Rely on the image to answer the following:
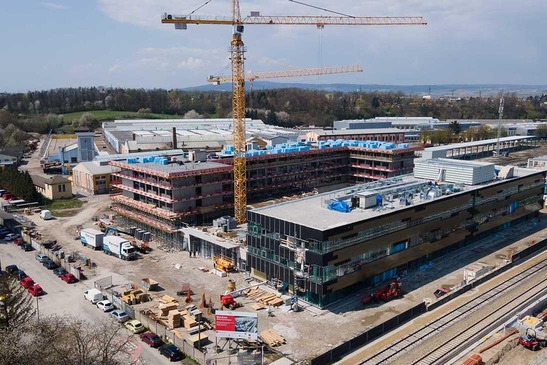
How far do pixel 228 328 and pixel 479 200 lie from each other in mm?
34960

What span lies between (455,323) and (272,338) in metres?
14.4

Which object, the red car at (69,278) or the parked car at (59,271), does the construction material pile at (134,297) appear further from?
the parked car at (59,271)

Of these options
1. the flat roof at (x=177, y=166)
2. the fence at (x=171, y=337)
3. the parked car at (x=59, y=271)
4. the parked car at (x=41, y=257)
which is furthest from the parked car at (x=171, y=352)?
the flat roof at (x=177, y=166)

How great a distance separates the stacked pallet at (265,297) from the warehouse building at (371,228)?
5.48 ft

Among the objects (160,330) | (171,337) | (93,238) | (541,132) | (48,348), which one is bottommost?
(171,337)

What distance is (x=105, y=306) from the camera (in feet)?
129

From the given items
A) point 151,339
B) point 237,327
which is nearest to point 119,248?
point 151,339

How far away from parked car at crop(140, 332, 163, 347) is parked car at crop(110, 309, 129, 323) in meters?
3.64

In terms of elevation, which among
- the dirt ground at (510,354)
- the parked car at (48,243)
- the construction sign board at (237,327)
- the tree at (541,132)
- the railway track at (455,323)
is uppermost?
the tree at (541,132)

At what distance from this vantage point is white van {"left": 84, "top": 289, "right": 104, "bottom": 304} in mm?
40684

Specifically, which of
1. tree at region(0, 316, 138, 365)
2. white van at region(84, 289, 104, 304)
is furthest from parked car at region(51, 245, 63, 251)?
tree at region(0, 316, 138, 365)

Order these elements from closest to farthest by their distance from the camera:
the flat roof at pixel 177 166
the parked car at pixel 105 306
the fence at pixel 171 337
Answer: the fence at pixel 171 337
the parked car at pixel 105 306
the flat roof at pixel 177 166

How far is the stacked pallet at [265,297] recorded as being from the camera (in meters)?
39.8

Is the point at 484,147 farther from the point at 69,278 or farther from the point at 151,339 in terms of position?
the point at 151,339
